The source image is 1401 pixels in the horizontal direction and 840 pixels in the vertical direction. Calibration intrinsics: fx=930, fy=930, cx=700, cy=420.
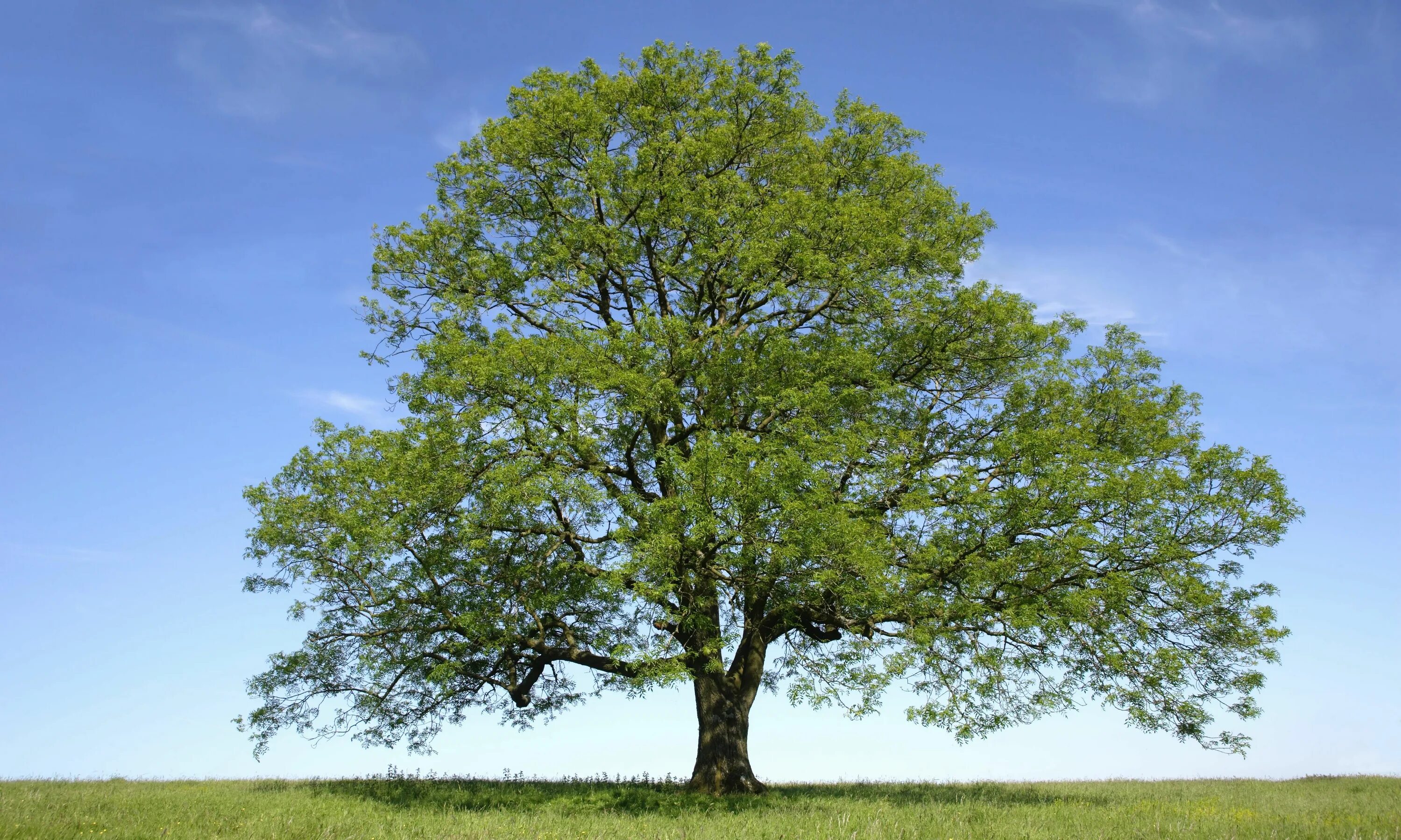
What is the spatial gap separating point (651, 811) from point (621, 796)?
1278mm

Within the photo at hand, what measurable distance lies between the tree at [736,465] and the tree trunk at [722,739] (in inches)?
2.7

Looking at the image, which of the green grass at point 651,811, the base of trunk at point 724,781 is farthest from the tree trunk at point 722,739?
the green grass at point 651,811

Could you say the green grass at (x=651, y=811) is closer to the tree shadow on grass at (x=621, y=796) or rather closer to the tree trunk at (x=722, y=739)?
the tree shadow on grass at (x=621, y=796)

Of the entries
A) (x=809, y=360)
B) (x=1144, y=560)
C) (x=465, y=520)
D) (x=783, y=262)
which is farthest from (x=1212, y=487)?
(x=465, y=520)

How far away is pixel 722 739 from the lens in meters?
20.8

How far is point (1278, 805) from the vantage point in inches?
782

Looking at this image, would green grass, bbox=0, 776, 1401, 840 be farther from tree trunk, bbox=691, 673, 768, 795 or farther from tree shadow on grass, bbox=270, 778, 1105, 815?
tree trunk, bbox=691, 673, 768, 795

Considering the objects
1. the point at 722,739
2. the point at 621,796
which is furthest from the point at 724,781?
the point at 621,796

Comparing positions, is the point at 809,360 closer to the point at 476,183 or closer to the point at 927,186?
the point at 927,186

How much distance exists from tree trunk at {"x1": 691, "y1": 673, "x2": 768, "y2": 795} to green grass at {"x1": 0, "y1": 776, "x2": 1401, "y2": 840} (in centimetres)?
90

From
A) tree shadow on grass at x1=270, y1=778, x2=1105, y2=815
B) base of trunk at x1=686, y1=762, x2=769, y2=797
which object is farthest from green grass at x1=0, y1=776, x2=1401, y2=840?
base of trunk at x1=686, y1=762, x2=769, y2=797

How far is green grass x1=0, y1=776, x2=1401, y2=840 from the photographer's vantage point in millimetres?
13320

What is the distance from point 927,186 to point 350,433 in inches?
619

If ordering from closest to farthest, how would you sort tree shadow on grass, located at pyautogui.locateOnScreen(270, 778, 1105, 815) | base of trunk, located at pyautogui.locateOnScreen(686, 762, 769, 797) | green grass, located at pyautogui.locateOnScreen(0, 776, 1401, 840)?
green grass, located at pyautogui.locateOnScreen(0, 776, 1401, 840)
tree shadow on grass, located at pyautogui.locateOnScreen(270, 778, 1105, 815)
base of trunk, located at pyautogui.locateOnScreen(686, 762, 769, 797)
